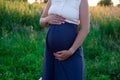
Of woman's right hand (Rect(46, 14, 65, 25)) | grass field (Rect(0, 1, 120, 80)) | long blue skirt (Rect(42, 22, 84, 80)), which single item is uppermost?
woman's right hand (Rect(46, 14, 65, 25))

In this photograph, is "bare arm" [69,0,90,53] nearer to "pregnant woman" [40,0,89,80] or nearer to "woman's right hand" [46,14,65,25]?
"pregnant woman" [40,0,89,80]

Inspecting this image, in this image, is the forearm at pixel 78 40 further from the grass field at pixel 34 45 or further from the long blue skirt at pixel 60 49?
the grass field at pixel 34 45

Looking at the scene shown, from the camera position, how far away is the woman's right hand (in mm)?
3524

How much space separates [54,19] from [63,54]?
0.99 feet

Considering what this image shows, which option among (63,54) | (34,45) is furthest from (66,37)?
(34,45)

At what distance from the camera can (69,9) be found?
350cm

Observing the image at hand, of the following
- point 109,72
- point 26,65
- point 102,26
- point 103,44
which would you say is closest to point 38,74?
point 26,65

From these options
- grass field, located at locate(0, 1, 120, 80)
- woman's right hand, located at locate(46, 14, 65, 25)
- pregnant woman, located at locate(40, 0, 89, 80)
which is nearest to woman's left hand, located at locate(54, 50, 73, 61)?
pregnant woman, located at locate(40, 0, 89, 80)

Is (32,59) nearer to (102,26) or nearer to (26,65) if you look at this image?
(26,65)

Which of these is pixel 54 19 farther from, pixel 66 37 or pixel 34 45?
pixel 34 45

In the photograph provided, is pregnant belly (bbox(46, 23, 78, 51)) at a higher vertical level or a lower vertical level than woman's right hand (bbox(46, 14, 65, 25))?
lower

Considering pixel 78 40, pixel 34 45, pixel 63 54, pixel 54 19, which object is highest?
pixel 54 19

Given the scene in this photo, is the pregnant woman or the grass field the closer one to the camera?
the pregnant woman

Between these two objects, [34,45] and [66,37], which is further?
[34,45]
